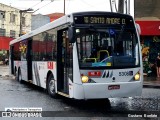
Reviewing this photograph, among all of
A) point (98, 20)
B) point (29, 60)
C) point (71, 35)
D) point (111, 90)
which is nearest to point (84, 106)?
point (111, 90)

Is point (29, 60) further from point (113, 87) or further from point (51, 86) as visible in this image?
point (113, 87)

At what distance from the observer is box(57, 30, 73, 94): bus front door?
11095 millimetres

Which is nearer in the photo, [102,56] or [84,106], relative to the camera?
[102,56]

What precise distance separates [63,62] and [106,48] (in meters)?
2.05

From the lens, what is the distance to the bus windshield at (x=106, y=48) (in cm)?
1041

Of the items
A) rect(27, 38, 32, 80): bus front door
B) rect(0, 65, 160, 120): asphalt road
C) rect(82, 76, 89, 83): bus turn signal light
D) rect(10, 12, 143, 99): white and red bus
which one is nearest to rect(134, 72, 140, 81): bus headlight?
rect(10, 12, 143, 99): white and red bus

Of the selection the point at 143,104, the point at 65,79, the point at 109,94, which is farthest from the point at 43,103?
the point at 143,104

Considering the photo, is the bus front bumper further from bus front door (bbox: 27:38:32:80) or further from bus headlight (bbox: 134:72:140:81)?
bus front door (bbox: 27:38:32:80)

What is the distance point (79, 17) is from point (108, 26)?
93 centimetres

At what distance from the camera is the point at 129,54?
10773mm

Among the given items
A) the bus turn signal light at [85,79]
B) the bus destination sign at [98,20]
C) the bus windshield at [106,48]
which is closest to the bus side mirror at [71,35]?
the bus windshield at [106,48]

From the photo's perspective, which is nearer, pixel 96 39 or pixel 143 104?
pixel 96 39

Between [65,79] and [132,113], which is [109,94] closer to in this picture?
[132,113]

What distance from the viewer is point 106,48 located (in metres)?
10.5
